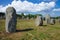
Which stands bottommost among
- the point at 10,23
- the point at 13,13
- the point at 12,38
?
the point at 12,38

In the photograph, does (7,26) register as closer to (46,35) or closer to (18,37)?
(18,37)

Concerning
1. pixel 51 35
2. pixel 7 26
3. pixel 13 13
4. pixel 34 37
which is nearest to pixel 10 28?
pixel 7 26

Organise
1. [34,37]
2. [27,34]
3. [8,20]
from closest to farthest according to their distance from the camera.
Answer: [34,37] → [27,34] → [8,20]

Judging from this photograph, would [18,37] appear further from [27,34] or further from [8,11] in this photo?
[8,11]

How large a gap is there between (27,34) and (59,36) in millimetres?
3538

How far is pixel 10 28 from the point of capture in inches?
738

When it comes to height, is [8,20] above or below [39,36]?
above

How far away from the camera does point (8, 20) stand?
1869cm

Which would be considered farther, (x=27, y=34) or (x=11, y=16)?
(x=11, y=16)

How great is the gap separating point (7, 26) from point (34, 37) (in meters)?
4.39

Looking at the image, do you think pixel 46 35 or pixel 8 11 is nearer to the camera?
pixel 46 35

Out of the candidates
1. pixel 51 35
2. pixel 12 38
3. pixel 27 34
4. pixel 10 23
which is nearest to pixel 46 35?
pixel 51 35

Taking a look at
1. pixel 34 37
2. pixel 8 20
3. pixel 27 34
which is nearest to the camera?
pixel 34 37

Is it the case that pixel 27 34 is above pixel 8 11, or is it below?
below
